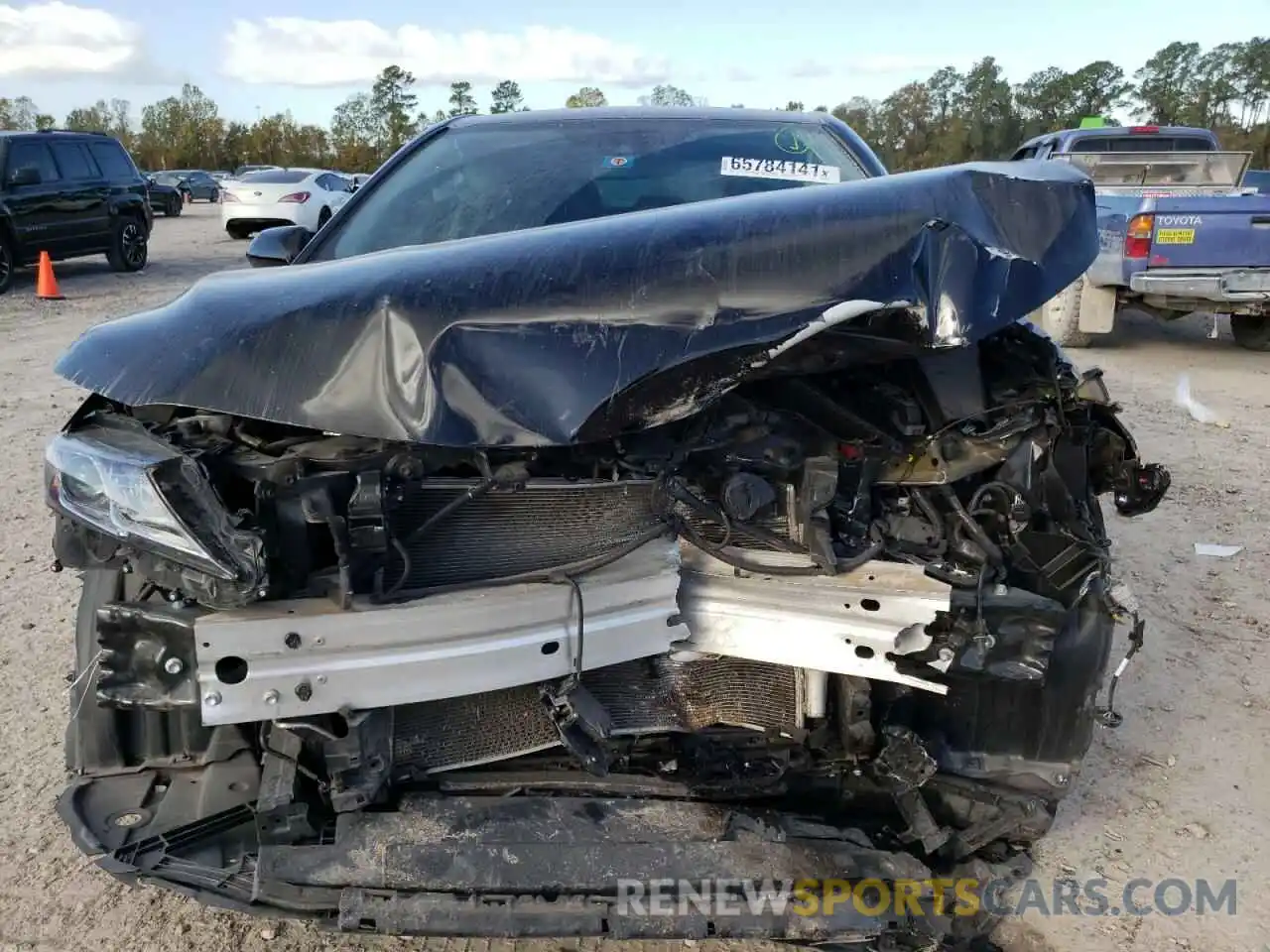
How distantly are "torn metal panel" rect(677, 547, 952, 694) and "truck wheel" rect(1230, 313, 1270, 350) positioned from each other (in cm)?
869

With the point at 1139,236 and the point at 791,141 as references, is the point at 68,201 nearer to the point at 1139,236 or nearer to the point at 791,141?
the point at 791,141

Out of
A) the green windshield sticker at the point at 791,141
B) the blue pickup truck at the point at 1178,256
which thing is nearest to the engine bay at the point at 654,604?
the green windshield sticker at the point at 791,141

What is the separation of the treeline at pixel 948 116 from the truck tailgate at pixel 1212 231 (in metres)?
23.5

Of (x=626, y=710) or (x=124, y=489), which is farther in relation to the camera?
(x=626, y=710)

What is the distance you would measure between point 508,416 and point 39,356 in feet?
27.0

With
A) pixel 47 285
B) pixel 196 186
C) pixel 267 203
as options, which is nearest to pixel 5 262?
pixel 47 285

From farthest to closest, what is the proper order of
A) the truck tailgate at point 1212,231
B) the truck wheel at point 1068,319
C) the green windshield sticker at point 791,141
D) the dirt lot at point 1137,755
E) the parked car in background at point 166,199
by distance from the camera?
the parked car in background at point 166,199, the truck wheel at point 1068,319, the truck tailgate at point 1212,231, the green windshield sticker at point 791,141, the dirt lot at point 1137,755

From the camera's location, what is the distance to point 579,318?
1.61 m

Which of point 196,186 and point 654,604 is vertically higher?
Result: point 196,186

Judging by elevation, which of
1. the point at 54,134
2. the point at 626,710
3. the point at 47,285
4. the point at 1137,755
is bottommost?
the point at 1137,755

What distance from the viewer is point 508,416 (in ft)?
5.17

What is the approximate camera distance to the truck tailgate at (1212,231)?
7.47 m

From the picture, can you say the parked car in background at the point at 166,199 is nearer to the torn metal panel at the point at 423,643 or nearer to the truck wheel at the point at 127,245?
the truck wheel at the point at 127,245

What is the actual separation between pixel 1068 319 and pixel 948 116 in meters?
39.7
